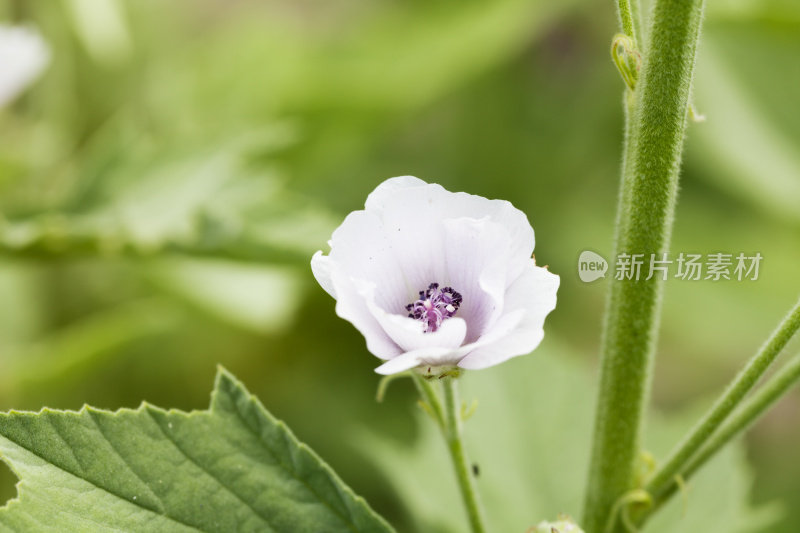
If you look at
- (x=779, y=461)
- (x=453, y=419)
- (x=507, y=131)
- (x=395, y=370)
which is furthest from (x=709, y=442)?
(x=507, y=131)

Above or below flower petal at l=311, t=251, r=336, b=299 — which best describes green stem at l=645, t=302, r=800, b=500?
above

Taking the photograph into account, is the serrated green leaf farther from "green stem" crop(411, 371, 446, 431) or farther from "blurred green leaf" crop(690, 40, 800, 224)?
"blurred green leaf" crop(690, 40, 800, 224)

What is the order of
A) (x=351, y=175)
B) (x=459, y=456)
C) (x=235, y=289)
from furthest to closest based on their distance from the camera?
(x=351, y=175)
(x=235, y=289)
(x=459, y=456)

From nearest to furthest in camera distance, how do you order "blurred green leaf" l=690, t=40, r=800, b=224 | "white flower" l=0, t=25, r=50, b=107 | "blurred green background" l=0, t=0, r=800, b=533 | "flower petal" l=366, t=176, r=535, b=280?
1. "flower petal" l=366, t=176, r=535, b=280
2. "white flower" l=0, t=25, r=50, b=107
3. "blurred green background" l=0, t=0, r=800, b=533
4. "blurred green leaf" l=690, t=40, r=800, b=224

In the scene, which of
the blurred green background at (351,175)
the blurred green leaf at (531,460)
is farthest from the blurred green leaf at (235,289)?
the blurred green leaf at (531,460)

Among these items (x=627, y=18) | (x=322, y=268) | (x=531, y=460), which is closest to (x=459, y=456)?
(x=322, y=268)

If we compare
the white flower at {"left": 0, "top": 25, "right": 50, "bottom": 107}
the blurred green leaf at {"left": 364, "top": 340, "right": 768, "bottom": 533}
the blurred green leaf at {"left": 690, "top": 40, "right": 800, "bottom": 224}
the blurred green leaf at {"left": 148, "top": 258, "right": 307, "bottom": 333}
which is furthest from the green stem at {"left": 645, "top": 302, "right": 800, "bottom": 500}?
the blurred green leaf at {"left": 690, "top": 40, "right": 800, "bottom": 224}

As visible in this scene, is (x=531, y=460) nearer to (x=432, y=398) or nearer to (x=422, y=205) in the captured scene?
(x=432, y=398)
